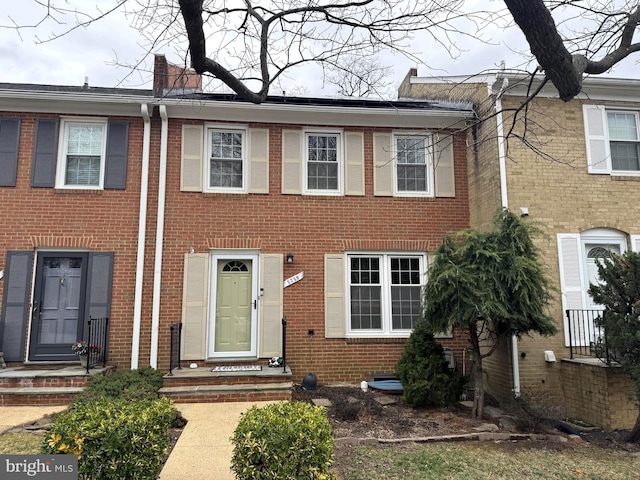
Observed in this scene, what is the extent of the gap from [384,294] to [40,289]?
6.50 m

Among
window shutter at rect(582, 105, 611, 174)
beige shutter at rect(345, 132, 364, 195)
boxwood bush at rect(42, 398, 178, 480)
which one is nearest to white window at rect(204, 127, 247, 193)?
beige shutter at rect(345, 132, 364, 195)

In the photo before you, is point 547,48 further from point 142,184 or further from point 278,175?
point 142,184

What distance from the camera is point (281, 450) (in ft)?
10.9

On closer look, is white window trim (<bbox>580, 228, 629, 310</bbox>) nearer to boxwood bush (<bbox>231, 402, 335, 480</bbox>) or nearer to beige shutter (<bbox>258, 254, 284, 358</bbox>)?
beige shutter (<bbox>258, 254, 284, 358</bbox>)

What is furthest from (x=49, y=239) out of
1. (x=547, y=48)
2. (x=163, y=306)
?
(x=547, y=48)

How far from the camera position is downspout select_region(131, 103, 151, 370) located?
26.7 feet

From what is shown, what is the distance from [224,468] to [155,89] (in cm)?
721

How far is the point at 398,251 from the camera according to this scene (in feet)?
29.9

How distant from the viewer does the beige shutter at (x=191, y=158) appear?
874 centimetres

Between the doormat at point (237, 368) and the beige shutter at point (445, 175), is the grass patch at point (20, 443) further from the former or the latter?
the beige shutter at point (445, 175)

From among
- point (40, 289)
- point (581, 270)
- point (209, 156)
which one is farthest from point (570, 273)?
point (40, 289)

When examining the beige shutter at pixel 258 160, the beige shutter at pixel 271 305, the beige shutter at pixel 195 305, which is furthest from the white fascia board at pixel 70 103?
the beige shutter at pixel 271 305

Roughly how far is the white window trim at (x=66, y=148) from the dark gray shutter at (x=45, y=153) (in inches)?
3.5

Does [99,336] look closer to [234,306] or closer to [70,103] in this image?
[234,306]
